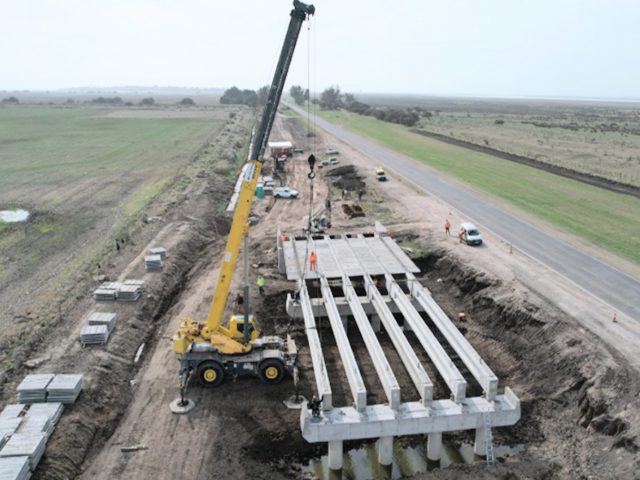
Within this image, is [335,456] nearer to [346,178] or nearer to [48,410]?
[48,410]

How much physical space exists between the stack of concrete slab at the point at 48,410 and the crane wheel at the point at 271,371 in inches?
283

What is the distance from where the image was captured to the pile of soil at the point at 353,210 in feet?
145

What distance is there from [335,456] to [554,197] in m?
39.1

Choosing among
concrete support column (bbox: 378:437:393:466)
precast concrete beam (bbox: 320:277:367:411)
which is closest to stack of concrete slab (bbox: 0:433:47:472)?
precast concrete beam (bbox: 320:277:367:411)

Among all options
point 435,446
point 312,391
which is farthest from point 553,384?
point 312,391

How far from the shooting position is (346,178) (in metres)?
59.4

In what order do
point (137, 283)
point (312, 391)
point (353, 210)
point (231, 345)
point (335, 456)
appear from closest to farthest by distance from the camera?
point (335, 456)
point (231, 345)
point (312, 391)
point (137, 283)
point (353, 210)

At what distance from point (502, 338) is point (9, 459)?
2034 centimetres

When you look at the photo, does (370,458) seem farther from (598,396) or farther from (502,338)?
(502,338)

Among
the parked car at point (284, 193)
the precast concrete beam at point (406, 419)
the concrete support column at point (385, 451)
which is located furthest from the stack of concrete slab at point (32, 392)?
the parked car at point (284, 193)

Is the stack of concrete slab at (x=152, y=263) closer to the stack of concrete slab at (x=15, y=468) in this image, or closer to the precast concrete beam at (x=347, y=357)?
the precast concrete beam at (x=347, y=357)

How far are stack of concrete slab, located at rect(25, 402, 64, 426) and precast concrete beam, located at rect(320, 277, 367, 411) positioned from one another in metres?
10.1

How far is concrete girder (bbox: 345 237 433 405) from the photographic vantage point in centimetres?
1722

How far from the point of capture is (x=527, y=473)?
52.1 ft
